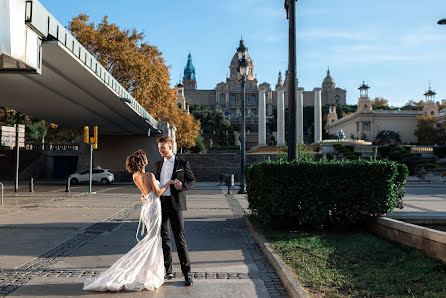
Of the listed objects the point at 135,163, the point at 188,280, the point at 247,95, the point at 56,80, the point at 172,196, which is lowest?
the point at 188,280

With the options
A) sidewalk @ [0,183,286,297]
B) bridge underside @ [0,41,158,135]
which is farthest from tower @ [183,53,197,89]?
sidewalk @ [0,183,286,297]

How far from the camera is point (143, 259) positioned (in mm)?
5367

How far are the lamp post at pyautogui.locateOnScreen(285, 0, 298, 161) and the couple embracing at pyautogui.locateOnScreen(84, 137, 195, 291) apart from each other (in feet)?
13.8

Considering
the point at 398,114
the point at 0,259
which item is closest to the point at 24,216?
the point at 0,259

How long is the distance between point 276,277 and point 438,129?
236 ft

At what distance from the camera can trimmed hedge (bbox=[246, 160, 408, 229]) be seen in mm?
8758

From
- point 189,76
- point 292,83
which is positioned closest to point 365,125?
point 292,83

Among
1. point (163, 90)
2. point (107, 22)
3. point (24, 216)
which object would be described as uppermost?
point (107, 22)

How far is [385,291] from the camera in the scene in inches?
194

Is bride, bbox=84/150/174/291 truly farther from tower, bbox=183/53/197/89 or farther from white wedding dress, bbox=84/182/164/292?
tower, bbox=183/53/197/89

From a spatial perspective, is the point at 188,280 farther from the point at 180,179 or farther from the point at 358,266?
the point at 358,266

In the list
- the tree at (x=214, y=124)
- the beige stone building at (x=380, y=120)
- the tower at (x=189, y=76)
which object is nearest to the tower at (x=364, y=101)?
the beige stone building at (x=380, y=120)

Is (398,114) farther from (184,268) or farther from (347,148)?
(184,268)

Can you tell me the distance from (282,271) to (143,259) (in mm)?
1828
